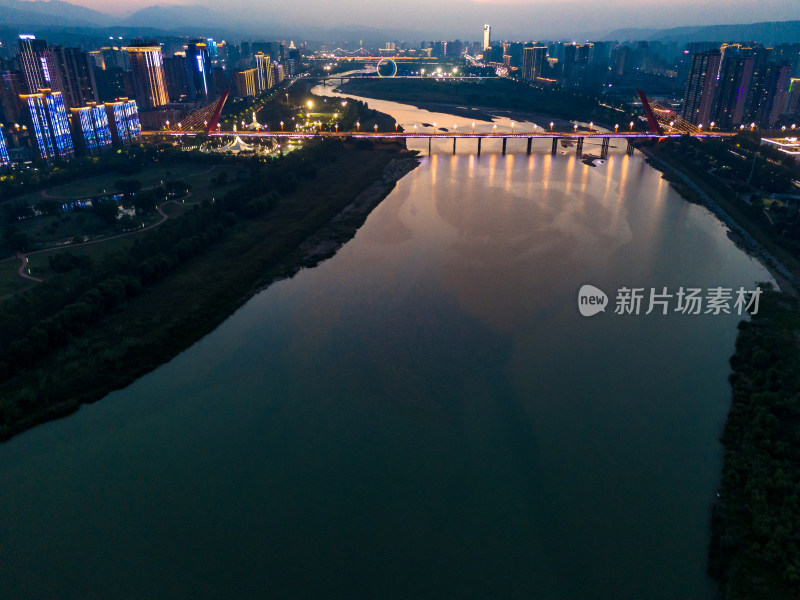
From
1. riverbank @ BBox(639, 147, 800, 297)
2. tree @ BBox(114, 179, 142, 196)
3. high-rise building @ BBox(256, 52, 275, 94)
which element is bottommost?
riverbank @ BBox(639, 147, 800, 297)

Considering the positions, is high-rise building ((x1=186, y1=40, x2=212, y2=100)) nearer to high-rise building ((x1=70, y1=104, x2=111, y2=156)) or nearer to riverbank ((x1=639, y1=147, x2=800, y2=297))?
high-rise building ((x1=70, y1=104, x2=111, y2=156))

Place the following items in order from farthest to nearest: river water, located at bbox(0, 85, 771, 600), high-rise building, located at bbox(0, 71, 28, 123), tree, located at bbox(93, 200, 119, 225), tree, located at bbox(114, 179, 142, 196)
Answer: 1. high-rise building, located at bbox(0, 71, 28, 123)
2. tree, located at bbox(114, 179, 142, 196)
3. tree, located at bbox(93, 200, 119, 225)
4. river water, located at bbox(0, 85, 771, 600)

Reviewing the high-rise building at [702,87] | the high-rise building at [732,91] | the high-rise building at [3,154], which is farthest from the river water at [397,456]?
the high-rise building at [702,87]

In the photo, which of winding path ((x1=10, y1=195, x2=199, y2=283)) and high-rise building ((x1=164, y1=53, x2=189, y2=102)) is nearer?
winding path ((x1=10, y1=195, x2=199, y2=283))

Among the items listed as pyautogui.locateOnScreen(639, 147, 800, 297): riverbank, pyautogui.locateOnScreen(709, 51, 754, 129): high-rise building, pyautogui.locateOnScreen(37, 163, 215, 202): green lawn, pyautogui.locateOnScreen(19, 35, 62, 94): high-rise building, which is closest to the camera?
pyautogui.locateOnScreen(639, 147, 800, 297): riverbank

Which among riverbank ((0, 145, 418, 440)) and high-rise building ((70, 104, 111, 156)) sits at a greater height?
high-rise building ((70, 104, 111, 156))

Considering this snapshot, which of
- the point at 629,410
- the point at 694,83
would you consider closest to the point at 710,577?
the point at 629,410

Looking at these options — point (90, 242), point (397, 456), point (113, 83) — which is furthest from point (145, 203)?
point (113, 83)

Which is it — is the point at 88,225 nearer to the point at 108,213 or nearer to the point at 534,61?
the point at 108,213

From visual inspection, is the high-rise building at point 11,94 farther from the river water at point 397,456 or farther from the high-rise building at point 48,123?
the river water at point 397,456

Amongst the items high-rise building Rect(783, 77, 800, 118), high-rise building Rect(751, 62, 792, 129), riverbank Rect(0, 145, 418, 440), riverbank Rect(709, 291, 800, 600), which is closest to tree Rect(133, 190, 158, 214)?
riverbank Rect(0, 145, 418, 440)
